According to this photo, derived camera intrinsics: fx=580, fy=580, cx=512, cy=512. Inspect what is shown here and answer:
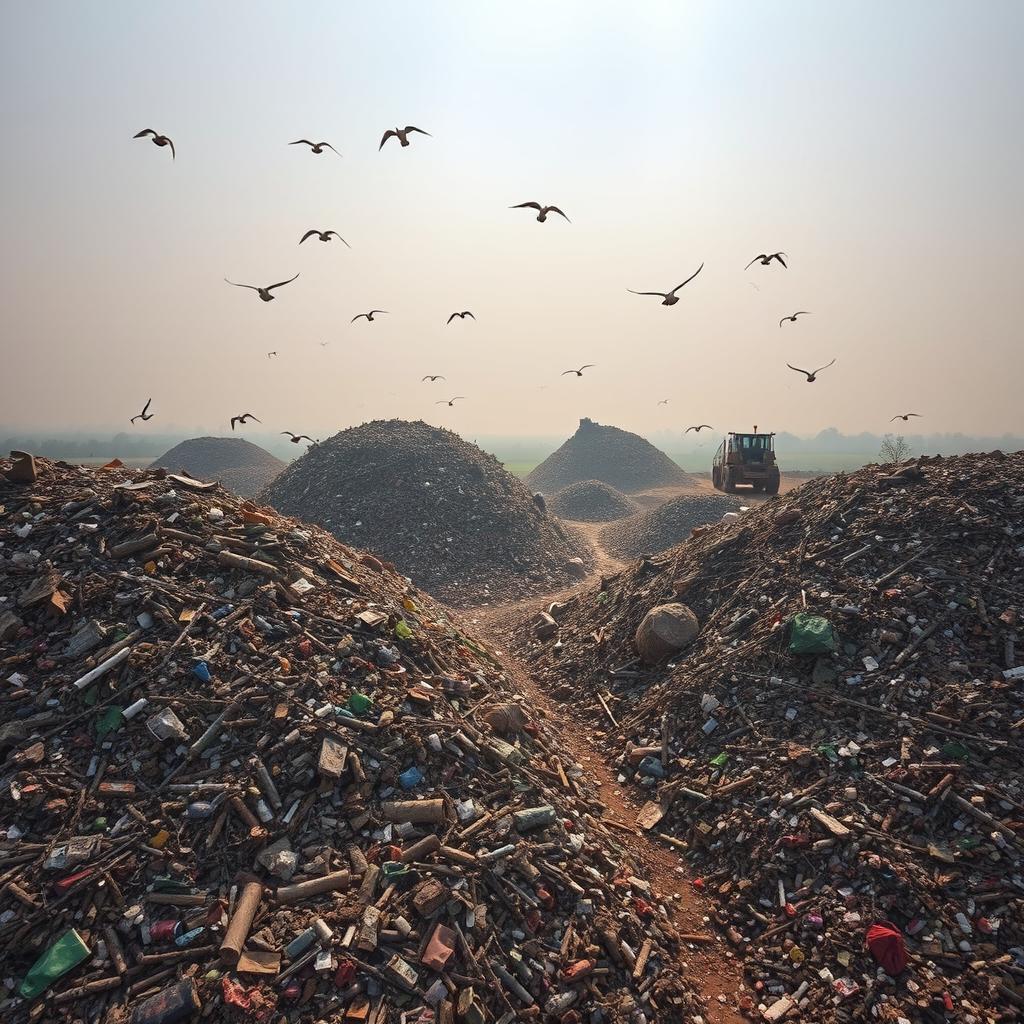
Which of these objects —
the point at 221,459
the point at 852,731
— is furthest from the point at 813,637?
the point at 221,459

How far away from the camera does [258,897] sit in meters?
3.50

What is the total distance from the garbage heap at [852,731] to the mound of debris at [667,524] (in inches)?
434

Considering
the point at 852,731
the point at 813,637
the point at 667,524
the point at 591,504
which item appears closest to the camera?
the point at 852,731

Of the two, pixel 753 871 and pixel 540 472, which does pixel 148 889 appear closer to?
pixel 753 871

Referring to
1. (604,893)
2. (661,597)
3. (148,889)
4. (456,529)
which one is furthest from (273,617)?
(456,529)

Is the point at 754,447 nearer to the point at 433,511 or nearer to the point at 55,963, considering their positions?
the point at 433,511

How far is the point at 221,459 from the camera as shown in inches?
1553

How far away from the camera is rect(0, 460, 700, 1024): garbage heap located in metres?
3.26

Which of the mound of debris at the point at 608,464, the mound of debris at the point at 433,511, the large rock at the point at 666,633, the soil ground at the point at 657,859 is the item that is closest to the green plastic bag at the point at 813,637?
the large rock at the point at 666,633

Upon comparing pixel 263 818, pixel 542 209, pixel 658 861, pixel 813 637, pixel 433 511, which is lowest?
pixel 658 861

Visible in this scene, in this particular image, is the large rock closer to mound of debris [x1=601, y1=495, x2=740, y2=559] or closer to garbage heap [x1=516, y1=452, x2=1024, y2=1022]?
garbage heap [x1=516, y1=452, x2=1024, y2=1022]

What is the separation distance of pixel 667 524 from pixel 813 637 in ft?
49.2


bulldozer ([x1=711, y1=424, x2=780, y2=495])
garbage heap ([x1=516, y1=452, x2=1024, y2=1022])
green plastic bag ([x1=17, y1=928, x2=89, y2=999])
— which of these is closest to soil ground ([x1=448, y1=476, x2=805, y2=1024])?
garbage heap ([x1=516, y1=452, x2=1024, y2=1022])

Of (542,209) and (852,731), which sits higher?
(542,209)
